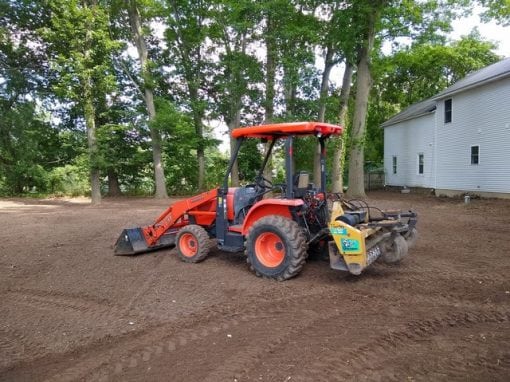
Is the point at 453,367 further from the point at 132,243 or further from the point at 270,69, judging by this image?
the point at 270,69

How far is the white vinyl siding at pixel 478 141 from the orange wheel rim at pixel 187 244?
587 inches

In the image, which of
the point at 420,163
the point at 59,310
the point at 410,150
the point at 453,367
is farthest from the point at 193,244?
the point at 410,150

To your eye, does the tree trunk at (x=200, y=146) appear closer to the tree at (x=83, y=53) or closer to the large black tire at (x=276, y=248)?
the tree at (x=83, y=53)

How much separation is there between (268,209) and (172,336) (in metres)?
2.57

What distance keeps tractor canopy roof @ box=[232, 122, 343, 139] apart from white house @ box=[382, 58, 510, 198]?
1377cm

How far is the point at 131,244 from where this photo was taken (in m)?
7.17

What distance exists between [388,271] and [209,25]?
814 inches

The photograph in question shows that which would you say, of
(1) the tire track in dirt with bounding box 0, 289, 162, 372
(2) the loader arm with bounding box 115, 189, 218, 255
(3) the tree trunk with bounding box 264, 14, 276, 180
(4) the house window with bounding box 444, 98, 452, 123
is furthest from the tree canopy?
(1) the tire track in dirt with bounding box 0, 289, 162, 372

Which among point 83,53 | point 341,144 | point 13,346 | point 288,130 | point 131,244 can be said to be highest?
point 83,53

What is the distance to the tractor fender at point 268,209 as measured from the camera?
5593 millimetres

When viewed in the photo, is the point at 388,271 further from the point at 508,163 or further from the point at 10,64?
the point at 10,64

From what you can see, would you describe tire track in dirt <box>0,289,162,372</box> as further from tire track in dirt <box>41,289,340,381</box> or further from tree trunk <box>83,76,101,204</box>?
tree trunk <box>83,76,101,204</box>

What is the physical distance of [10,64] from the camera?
70.8ft

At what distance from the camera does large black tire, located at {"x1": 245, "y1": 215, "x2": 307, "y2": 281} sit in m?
5.36
